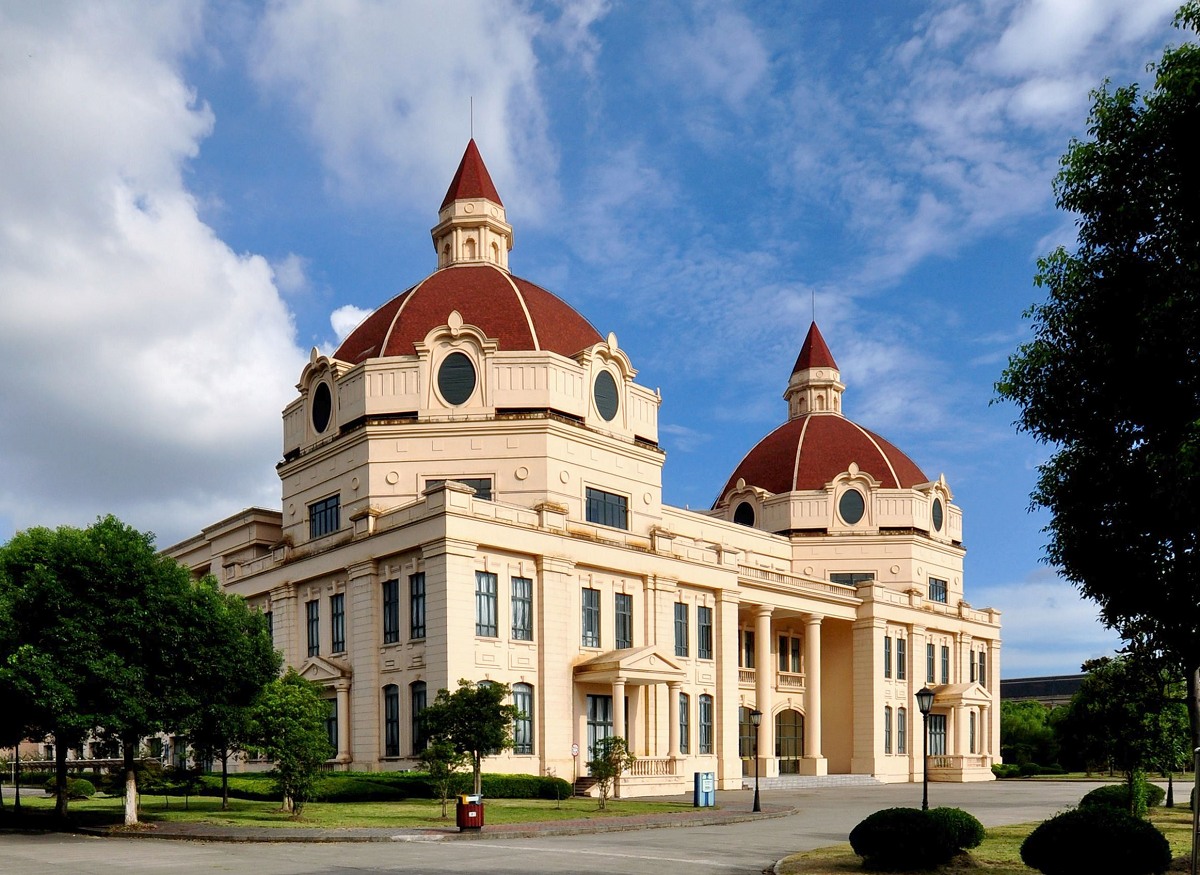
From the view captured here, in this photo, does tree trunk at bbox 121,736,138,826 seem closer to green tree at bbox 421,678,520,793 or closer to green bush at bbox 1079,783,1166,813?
green tree at bbox 421,678,520,793

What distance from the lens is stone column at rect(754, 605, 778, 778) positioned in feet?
211

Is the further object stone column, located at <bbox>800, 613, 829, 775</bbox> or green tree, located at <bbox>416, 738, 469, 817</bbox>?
stone column, located at <bbox>800, 613, 829, 775</bbox>

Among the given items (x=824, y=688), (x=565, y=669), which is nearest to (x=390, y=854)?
(x=565, y=669)

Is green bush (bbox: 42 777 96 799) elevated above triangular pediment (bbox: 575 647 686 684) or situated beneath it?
situated beneath

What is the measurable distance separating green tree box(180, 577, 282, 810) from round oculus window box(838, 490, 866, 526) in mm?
47625

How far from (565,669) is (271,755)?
16.6 meters

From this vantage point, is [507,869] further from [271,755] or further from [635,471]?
[635,471]

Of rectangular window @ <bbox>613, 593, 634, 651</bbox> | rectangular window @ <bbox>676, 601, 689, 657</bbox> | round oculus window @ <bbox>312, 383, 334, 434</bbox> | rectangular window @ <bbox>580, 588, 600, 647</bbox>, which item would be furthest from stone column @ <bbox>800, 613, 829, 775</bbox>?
round oculus window @ <bbox>312, 383, 334, 434</bbox>

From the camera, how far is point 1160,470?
54.6ft

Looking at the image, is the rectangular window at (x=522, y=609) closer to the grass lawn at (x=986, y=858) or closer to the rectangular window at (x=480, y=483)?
the rectangular window at (x=480, y=483)

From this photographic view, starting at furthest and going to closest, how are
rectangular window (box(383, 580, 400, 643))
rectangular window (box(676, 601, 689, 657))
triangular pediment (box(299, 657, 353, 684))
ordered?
rectangular window (box(676, 601, 689, 657))
triangular pediment (box(299, 657, 353, 684))
rectangular window (box(383, 580, 400, 643))

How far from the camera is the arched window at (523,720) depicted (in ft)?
158

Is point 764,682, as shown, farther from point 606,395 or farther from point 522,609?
point 522,609

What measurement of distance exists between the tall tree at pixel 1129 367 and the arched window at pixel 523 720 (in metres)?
32.4
